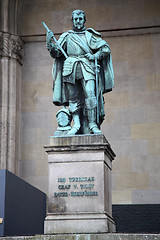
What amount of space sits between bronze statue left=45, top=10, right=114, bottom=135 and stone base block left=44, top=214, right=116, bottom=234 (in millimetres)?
1802

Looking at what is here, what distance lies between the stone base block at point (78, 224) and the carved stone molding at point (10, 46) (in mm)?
9766

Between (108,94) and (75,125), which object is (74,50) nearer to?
(75,125)

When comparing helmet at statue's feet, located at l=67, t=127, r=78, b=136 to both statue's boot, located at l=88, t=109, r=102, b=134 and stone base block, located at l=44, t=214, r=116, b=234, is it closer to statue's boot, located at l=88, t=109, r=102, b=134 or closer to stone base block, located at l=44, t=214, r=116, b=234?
statue's boot, located at l=88, t=109, r=102, b=134

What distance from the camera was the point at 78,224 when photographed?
10.5 metres

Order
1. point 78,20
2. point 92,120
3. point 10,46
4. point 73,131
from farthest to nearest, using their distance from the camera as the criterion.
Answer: point 10,46 → point 78,20 → point 92,120 → point 73,131

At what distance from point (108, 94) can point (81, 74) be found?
7.74 meters

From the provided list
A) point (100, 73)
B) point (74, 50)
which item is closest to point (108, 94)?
point (100, 73)

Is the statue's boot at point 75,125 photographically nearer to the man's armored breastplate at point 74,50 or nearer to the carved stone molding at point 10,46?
the man's armored breastplate at point 74,50

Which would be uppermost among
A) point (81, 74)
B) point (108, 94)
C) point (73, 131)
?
point (108, 94)

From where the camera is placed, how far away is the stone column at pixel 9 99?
735 inches

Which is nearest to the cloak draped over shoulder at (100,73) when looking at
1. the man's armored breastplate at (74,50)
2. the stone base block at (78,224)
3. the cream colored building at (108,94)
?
the man's armored breastplate at (74,50)

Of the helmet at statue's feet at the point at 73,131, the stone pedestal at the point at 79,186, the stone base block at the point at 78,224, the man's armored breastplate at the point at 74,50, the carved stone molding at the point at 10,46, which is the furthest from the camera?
the carved stone molding at the point at 10,46

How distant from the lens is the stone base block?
10.4 metres

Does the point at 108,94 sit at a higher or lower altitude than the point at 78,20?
higher
